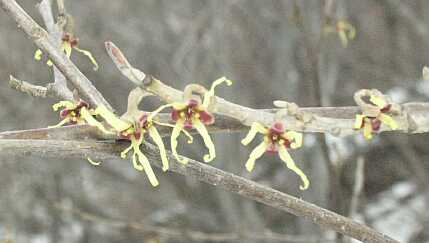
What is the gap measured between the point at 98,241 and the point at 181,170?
334 centimetres

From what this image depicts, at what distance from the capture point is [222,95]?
142 inches

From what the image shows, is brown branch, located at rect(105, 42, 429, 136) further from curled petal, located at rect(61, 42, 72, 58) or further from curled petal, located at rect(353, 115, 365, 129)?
curled petal, located at rect(61, 42, 72, 58)

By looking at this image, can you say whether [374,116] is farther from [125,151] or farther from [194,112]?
[125,151]

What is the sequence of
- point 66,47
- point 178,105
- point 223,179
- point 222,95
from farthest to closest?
1. point 222,95
2. point 66,47
3. point 223,179
4. point 178,105

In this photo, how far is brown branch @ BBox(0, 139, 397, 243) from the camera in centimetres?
111

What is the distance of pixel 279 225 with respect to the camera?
4.29m

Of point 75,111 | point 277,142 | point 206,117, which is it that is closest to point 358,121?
point 277,142

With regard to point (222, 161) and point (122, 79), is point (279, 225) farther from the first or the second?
point (122, 79)

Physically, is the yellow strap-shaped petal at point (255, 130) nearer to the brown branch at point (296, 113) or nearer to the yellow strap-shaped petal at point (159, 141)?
the brown branch at point (296, 113)

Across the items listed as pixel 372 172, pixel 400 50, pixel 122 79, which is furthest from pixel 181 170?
pixel 372 172

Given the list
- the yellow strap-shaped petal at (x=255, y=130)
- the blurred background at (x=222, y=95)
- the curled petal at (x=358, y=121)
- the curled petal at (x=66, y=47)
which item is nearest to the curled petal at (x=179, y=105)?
the yellow strap-shaped petal at (x=255, y=130)

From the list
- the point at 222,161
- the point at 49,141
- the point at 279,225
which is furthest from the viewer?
the point at 279,225

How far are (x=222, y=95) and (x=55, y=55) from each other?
95.2 inches

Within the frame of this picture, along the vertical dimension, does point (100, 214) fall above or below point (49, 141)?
above
